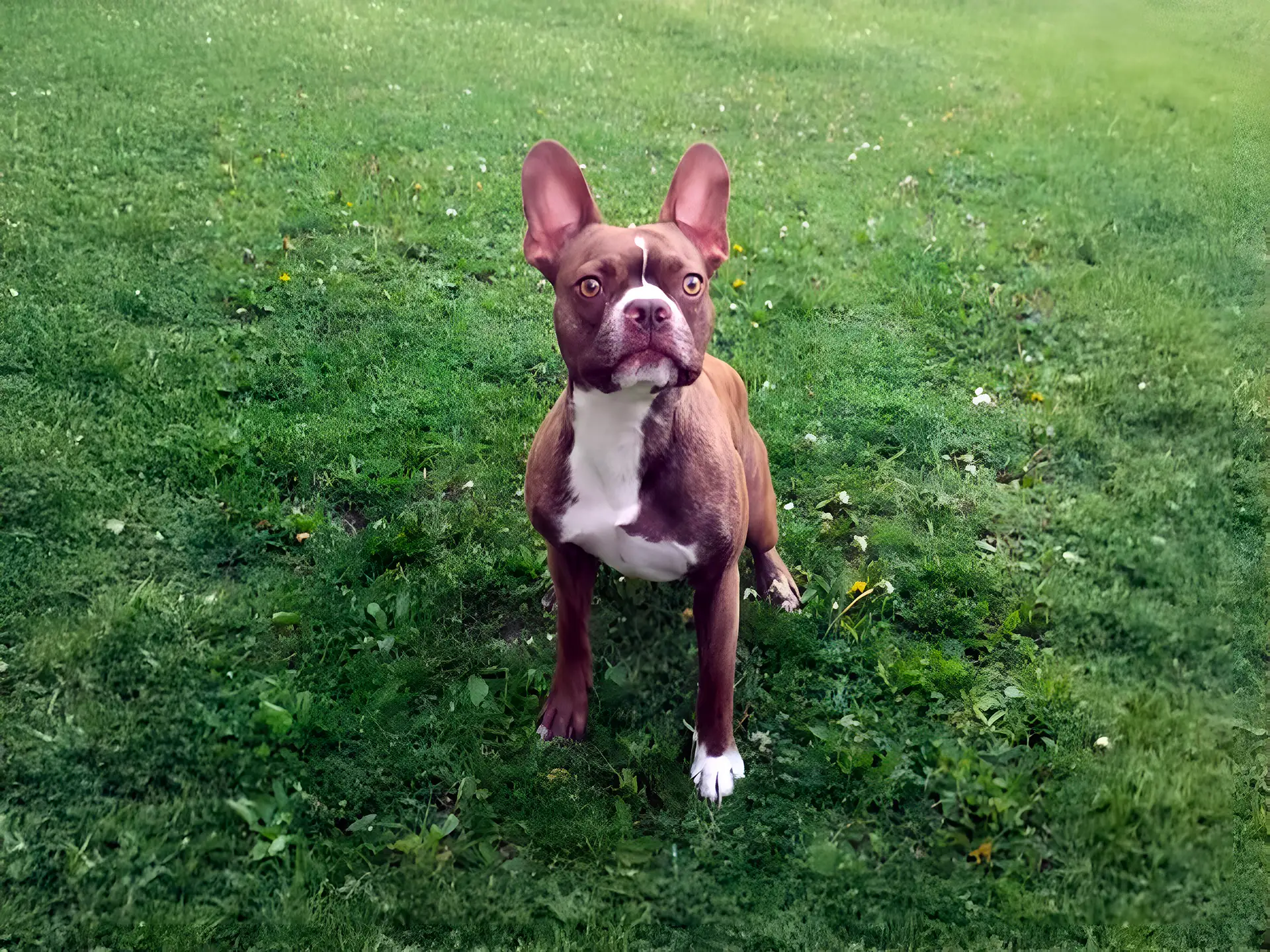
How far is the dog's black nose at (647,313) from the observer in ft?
8.82

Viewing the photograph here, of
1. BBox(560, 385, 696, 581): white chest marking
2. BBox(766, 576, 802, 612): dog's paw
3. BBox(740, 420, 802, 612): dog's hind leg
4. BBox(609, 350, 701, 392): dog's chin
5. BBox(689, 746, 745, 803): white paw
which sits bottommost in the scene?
BBox(689, 746, 745, 803): white paw

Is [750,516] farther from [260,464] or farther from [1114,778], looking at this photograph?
[260,464]

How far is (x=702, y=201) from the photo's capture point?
10.3 feet

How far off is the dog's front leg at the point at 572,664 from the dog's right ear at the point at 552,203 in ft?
3.35

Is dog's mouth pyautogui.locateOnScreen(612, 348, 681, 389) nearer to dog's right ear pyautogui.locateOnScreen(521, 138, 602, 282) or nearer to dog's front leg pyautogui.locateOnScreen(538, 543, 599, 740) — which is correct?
dog's right ear pyautogui.locateOnScreen(521, 138, 602, 282)

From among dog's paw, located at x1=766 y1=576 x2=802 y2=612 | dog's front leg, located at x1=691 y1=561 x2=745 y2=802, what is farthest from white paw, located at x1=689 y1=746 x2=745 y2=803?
dog's paw, located at x1=766 y1=576 x2=802 y2=612

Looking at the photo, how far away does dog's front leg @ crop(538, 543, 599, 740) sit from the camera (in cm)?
344

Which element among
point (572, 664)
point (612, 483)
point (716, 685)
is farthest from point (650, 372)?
point (572, 664)

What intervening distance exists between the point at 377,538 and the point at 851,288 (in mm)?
3658

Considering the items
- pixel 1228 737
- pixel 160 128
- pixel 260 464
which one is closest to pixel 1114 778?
pixel 1228 737

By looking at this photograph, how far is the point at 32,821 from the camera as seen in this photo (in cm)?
310

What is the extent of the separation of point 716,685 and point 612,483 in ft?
2.62

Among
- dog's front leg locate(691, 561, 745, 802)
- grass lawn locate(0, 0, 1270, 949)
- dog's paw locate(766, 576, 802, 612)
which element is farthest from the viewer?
dog's paw locate(766, 576, 802, 612)

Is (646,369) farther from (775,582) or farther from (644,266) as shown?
(775,582)
